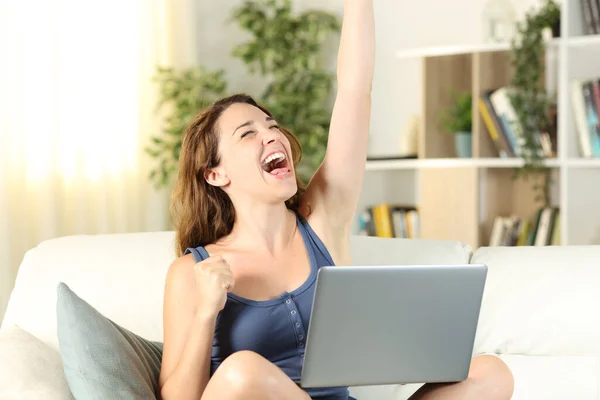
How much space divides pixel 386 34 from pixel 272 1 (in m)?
0.59

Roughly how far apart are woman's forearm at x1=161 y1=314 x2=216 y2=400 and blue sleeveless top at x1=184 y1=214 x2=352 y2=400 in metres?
0.09

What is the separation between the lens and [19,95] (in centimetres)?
358

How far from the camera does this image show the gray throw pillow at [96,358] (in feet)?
5.62

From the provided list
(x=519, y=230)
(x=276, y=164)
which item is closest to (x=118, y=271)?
(x=276, y=164)

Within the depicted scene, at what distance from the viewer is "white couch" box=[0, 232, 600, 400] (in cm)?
205

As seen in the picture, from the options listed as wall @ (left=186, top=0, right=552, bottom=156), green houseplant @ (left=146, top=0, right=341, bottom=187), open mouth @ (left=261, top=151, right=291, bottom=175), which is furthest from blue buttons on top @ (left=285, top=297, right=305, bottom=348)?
wall @ (left=186, top=0, right=552, bottom=156)

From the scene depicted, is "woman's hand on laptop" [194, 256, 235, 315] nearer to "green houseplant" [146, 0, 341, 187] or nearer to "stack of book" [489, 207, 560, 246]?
"stack of book" [489, 207, 560, 246]

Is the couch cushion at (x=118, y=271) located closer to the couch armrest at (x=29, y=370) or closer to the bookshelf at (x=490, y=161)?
the couch armrest at (x=29, y=370)

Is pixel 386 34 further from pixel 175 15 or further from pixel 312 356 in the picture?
pixel 312 356

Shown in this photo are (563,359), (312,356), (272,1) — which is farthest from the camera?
(272,1)

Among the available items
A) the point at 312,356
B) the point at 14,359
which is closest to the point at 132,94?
the point at 14,359

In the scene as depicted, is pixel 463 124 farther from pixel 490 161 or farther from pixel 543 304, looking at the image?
pixel 543 304

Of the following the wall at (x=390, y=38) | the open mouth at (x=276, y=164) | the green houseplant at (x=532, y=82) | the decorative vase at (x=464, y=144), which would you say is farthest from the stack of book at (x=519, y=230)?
the open mouth at (x=276, y=164)

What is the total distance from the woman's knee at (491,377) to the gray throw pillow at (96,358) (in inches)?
24.0
